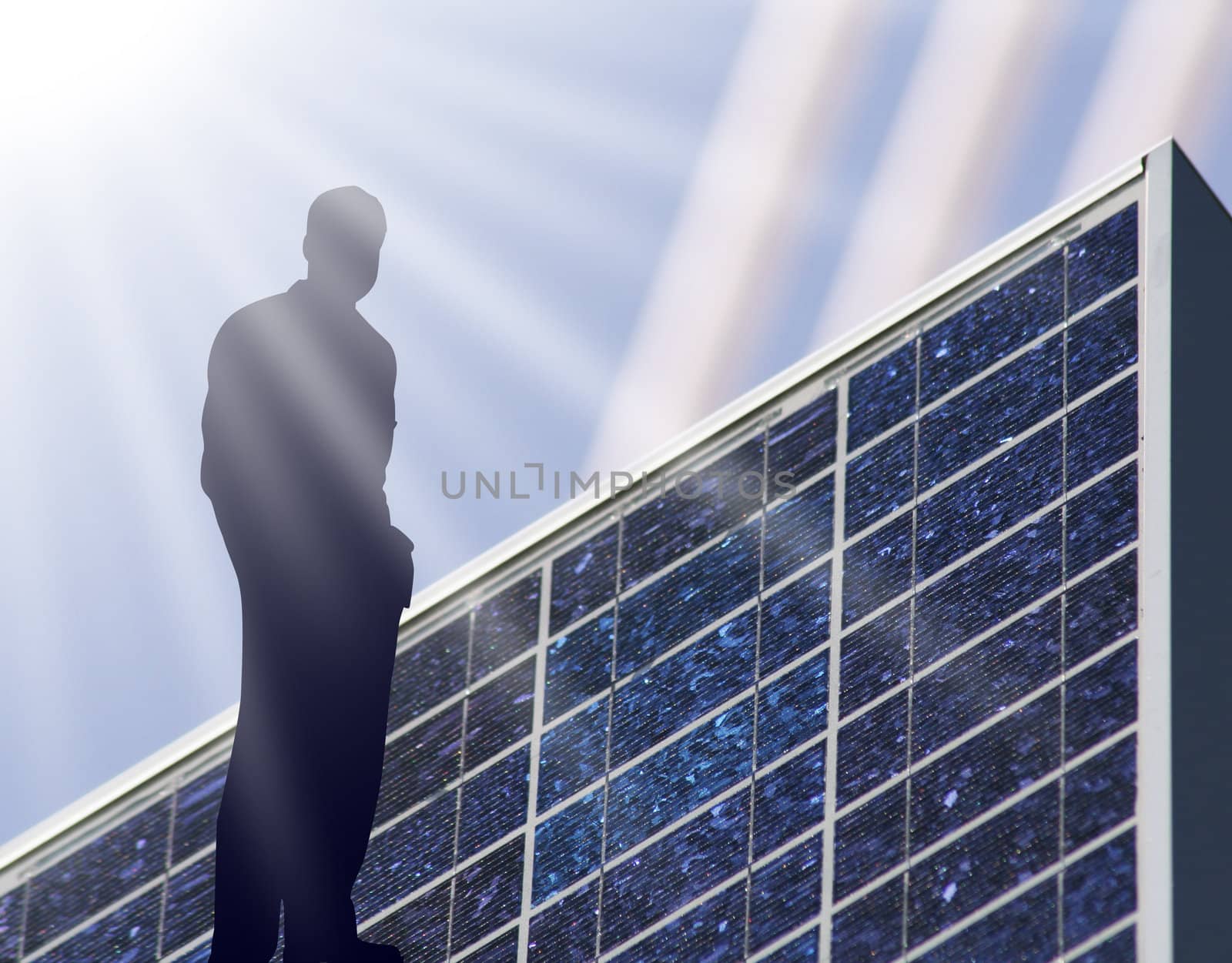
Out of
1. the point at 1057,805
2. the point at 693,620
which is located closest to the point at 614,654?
the point at 693,620

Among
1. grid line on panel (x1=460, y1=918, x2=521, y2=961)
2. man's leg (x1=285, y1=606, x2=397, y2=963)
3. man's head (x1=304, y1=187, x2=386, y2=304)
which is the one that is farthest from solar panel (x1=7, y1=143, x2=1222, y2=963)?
man's head (x1=304, y1=187, x2=386, y2=304)

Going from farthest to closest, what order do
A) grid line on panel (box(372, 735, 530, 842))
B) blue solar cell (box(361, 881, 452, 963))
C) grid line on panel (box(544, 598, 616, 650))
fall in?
grid line on panel (box(544, 598, 616, 650))
grid line on panel (box(372, 735, 530, 842))
blue solar cell (box(361, 881, 452, 963))

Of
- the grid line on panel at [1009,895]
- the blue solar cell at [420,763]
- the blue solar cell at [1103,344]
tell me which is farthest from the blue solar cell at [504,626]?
the blue solar cell at [1103,344]

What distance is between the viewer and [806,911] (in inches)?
377

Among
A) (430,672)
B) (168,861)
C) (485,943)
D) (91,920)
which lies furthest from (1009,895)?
(91,920)

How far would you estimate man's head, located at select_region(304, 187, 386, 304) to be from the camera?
30.3 feet

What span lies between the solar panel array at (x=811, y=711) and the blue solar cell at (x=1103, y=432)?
2 centimetres

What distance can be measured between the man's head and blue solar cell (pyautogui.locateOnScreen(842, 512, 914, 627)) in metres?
2.97

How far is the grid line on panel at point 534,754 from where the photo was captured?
397 inches

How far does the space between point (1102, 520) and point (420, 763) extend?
3861 millimetres

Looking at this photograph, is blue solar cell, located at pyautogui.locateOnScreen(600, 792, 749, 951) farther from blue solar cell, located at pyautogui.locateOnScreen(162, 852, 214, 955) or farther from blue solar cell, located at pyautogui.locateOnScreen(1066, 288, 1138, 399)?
blue solar cell, located at pyautogui.locateOnScreen(1066, 288, 1138, 399)

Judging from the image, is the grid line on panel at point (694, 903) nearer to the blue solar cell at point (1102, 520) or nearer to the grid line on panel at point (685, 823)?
the grid line on panel at point (685, 823)

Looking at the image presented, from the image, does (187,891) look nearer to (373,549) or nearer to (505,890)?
(505,890)

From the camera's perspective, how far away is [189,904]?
35.2 ft
